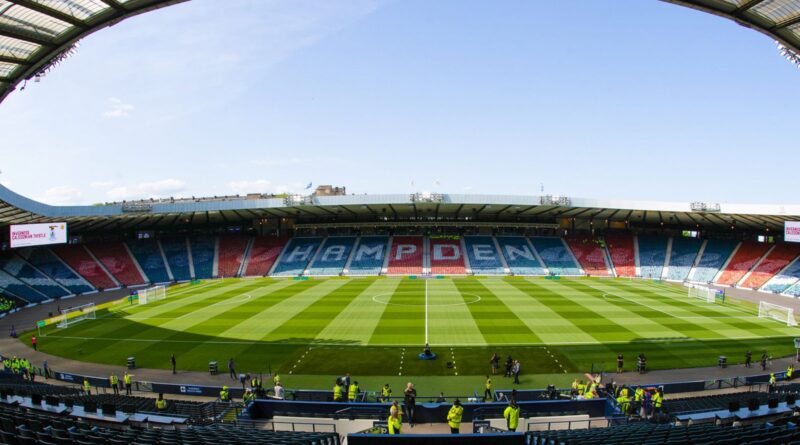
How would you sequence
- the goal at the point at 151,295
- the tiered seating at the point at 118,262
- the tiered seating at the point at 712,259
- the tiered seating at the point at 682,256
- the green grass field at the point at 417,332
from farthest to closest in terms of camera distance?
1. the tiered seating at the point at 682,256
2. the tiered seating at the point at 118,262
3. the tiered seating at the point at 712,259
4. the goal at the point at 151,295
5. the green grass field at the point at 417,332

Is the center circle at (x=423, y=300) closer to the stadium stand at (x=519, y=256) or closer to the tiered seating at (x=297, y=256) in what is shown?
the stadium stand at (x=519, y=256)

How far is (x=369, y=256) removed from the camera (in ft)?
232

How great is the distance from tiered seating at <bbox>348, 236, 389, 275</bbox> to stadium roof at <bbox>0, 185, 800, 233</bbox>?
410cm

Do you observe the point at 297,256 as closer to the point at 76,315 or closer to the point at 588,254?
the point at 76,315

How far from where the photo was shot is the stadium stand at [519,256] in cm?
6619

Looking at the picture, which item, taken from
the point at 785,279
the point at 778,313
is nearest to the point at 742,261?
the point at 785,279

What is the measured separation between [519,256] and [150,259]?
56.0 metres

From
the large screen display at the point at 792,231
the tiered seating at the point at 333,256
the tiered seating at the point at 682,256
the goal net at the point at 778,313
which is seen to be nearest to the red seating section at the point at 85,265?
the tiered seating at the point at 333,256

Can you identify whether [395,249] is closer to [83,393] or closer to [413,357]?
[413,357]

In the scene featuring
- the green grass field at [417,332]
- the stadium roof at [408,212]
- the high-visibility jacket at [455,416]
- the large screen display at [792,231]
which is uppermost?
the stadium roof at [408,212]

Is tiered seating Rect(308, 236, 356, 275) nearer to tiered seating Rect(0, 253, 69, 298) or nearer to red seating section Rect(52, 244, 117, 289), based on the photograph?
red seating section Rect(52, 244, 117, 289)

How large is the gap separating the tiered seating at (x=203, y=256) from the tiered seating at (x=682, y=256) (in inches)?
2641

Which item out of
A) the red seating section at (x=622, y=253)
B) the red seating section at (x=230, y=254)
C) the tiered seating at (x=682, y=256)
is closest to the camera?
the tiered seating at (x=682, y=256)

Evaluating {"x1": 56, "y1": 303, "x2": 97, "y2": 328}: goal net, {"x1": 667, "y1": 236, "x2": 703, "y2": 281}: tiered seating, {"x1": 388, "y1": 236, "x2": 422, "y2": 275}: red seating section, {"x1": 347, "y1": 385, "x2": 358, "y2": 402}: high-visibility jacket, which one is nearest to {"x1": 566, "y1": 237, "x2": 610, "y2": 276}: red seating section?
{"x1": 667, "y1": 236, "x2": 703, "y2": 281}: tiered seating
